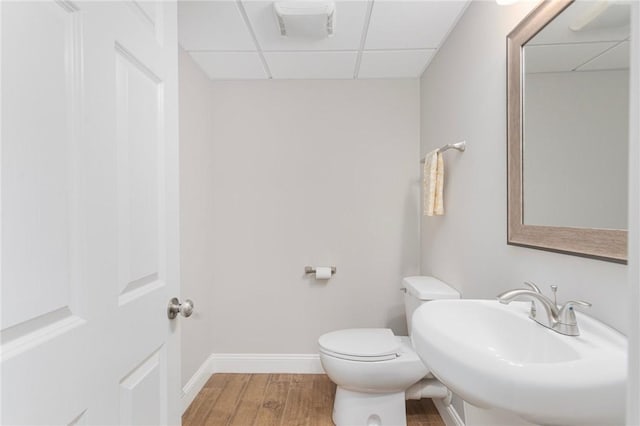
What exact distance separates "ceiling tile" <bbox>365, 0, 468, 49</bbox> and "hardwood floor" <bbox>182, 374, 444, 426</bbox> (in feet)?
6.93

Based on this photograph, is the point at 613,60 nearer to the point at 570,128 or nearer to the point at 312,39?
the point at 570,128

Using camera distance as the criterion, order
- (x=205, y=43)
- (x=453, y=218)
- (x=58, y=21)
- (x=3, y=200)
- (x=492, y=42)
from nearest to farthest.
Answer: (x=3, y=200) → (x=58, y=21) → (x=492, y=42) → (x=453, y=218) → (x=205, y=43)

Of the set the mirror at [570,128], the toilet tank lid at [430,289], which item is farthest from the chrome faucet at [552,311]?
the toilet tank lid at [430,289]

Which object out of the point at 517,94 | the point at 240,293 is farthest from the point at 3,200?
the point at 240,293

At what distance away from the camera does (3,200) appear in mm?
482

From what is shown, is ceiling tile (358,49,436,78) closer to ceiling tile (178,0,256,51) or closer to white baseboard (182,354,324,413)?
ceiling tile (178,0,256,51)

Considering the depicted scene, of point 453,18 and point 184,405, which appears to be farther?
A: point 184,405

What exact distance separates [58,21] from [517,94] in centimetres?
130

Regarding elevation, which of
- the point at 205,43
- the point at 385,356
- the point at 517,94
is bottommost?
the point at 385,356

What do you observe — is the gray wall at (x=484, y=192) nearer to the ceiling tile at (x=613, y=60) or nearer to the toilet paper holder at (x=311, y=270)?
the ceiling tile at (x=613, y=60)

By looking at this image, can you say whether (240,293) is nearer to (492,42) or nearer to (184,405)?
(184,405)

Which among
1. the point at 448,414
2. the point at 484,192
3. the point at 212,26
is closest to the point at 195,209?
the point at 212,26

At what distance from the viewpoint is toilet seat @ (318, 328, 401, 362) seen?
169cm

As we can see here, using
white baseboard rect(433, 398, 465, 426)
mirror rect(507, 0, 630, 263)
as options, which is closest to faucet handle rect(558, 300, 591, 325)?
mirror rect(507, 0, 630, 263)
